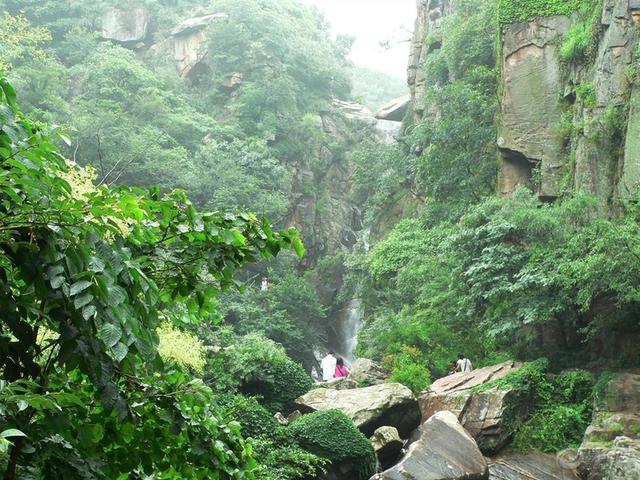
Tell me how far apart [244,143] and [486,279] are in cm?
2049

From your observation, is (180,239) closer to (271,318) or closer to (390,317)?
(390,317)

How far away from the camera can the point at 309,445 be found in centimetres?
1243

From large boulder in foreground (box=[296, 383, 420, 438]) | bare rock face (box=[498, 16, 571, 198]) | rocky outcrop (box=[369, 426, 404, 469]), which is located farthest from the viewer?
bare rock face (box=[498, 16, 571, 198])

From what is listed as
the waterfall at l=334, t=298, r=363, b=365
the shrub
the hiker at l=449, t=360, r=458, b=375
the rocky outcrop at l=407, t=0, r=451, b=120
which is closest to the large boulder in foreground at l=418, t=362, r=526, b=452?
the shrub

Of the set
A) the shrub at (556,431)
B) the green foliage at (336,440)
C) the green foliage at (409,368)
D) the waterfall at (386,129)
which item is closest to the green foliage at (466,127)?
the green foliage at (409,368)

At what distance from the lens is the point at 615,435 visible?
42.5 ft

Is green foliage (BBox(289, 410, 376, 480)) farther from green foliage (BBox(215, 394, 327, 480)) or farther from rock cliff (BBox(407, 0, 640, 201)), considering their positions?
rock cliff (BBox(407, 0, 640, 201))

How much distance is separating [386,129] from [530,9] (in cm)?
2019

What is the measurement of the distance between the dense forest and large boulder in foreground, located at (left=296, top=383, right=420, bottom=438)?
0.12 m

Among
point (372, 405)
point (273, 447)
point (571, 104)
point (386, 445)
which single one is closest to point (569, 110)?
point (571, 104)

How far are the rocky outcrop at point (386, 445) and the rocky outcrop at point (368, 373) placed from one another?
410 cm

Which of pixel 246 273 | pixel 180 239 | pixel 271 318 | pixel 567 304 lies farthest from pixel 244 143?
pixel 180 239

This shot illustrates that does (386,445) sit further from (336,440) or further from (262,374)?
(262,374)

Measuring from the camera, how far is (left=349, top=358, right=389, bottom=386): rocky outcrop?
60.2 feet
